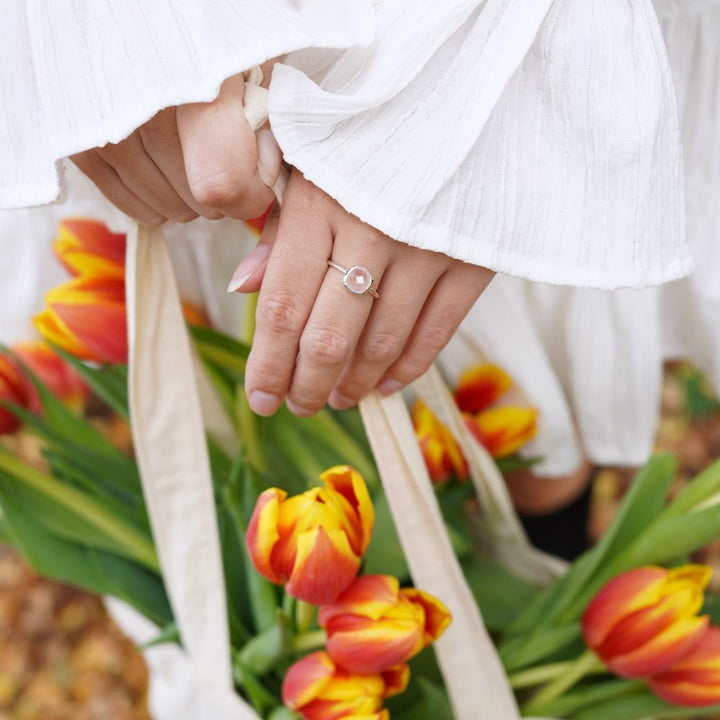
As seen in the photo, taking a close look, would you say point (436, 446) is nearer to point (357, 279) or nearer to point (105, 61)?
point (357, 279)

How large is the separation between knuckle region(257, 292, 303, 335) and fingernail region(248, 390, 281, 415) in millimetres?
47

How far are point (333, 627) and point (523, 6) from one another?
13.4 inches

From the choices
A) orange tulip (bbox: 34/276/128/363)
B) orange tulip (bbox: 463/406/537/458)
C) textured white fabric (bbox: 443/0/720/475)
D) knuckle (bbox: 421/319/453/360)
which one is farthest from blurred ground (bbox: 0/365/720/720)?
knuckle (bbox: 421/319/453/360)

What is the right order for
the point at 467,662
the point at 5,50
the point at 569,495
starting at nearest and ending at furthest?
the point at 5,50
the point at 467,662
the point at 569,495

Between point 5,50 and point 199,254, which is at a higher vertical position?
point 5,50

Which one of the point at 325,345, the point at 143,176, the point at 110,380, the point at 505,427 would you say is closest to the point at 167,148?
the point at 143,176

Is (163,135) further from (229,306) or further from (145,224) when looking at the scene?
(229,306)

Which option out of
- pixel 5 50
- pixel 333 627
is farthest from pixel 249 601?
pixel 5 50

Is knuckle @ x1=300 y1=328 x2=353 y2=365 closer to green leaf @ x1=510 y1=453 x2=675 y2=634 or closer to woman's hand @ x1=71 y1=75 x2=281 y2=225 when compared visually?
woman's hand @ x1=71 y1=75 x2=281 y2=225

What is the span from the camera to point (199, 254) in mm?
621

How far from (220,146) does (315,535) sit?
19cm

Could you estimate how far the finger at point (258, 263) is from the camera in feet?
1.35

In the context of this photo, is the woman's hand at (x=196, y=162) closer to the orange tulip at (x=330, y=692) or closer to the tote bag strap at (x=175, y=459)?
the tote bag strap at (x=175, y=459)

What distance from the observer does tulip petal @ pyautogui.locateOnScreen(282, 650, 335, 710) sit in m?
0.44
